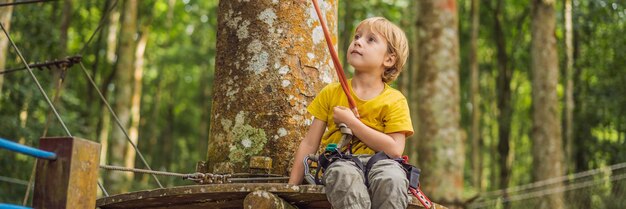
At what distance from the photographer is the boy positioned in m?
3.23

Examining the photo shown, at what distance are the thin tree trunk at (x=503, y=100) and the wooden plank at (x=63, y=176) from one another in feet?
63.1

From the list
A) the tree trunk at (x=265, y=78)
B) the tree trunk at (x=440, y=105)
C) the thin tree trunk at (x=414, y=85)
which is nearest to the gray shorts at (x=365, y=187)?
the tree trunk at (x=265, y=78)

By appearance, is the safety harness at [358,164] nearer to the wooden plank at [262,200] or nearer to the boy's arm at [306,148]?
the boy's arm at [306,148]

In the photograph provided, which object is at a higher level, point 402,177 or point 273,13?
point 273,13

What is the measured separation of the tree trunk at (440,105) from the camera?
8.26m

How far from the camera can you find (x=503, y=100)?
22.0 metres

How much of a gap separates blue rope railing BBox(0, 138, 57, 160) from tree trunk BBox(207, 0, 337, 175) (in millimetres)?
1425

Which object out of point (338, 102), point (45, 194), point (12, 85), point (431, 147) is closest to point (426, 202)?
point (338, 102)

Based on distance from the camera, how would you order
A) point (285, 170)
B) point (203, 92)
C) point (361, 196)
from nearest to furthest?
point (361, 196)
point (285, 170)
point (203, 92)

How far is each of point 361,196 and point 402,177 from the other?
0.18 meters

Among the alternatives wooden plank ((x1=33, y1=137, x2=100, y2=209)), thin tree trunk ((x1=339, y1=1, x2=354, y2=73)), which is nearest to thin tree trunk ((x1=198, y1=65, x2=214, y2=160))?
thin tree trunk ((x1=339, y1=1, x2=354, y2=73))

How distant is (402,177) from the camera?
327 cm

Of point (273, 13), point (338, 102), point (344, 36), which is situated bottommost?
point (338, 102)

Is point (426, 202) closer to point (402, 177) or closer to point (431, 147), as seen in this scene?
point (402, 177)
